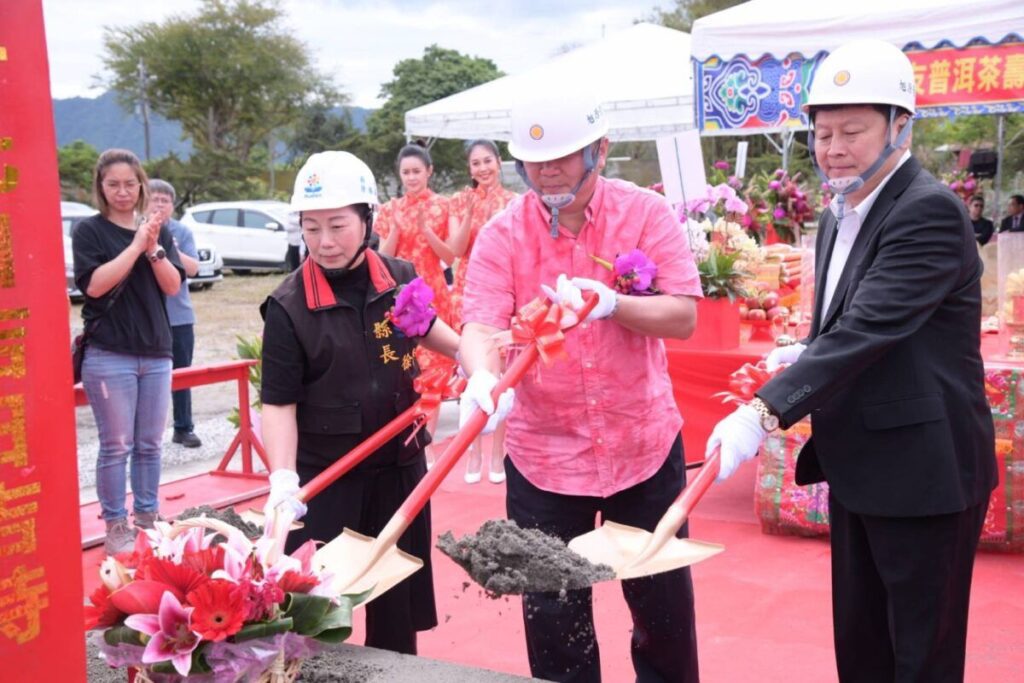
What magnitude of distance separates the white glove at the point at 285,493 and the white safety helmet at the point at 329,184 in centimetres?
69

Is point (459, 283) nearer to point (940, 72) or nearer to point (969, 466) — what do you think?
point (940, 72)

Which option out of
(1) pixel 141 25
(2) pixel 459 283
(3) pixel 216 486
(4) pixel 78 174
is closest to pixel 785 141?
(2) pixel 459 283

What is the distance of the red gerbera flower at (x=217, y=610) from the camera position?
162cm

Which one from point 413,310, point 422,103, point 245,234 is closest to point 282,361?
point 413,310

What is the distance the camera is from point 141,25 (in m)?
39.5

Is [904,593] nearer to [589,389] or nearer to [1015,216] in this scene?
[589,389]

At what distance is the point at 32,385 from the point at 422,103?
36.6m

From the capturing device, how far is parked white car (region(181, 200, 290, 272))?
750 inches

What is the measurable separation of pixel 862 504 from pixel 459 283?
4335 millimetres

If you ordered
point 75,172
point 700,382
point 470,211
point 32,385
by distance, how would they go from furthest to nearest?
1. point 75,172
2. point 470,211
3. point 700,382
4. point 32,385

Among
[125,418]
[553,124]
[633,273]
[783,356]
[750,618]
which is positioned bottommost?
[750,618]

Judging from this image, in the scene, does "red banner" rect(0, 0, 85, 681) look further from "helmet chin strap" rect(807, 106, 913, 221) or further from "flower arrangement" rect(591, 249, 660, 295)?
"helmet chin strap" rect(807, 106, 913, 221)

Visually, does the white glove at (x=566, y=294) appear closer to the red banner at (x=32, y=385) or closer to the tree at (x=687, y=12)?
the red banner at (x=32, y=385)

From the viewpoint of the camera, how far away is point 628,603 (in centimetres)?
270
